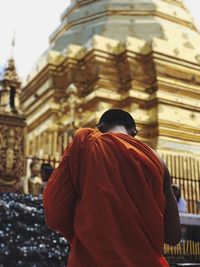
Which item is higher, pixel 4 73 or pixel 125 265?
pixel 4 73

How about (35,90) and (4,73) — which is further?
(35,90)

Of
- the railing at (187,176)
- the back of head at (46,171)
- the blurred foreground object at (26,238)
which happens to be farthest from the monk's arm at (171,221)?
the railing at (187,176)

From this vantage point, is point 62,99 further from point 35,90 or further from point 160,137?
point 160,137

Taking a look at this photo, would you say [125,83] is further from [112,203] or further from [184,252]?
[112,203]

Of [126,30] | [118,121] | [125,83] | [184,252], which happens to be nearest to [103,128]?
[118,121]

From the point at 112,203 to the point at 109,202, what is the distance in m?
0.01

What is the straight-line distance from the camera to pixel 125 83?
41.1ft

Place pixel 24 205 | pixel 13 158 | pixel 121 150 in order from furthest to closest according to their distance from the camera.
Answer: pixel 13 158
pixel 24 205
pixel 121 150

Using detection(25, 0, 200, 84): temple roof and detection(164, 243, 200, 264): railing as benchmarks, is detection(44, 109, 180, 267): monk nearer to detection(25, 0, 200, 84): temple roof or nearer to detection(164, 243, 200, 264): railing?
detection(164, 243, 200, 264): railing

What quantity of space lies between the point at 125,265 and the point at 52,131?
1062 centimetres

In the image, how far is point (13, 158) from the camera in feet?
25.9

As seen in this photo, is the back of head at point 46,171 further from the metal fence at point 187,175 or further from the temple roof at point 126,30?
the temple roof at point 126,30

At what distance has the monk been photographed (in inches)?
80.1

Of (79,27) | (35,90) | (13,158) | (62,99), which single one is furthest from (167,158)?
(79,27)
